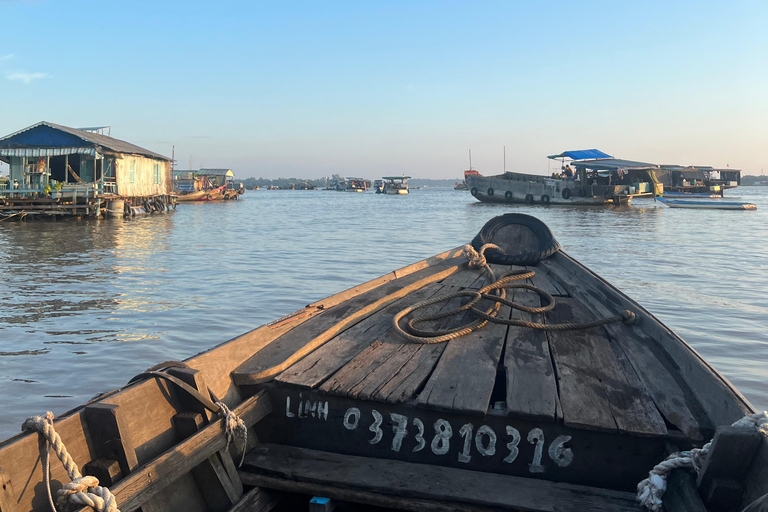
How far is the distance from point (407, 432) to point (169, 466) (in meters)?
0.98

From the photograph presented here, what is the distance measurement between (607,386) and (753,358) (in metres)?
4.18

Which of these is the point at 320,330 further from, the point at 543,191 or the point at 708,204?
the point at 708,204

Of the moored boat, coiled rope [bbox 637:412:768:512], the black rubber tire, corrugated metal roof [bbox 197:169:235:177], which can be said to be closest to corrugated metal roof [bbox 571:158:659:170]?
the moored boat

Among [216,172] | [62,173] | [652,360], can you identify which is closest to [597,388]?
[652,360]

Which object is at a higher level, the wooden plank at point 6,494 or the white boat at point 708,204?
the white boat at point 708,204

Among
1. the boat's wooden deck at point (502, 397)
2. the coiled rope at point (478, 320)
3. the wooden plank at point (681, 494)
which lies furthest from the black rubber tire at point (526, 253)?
the wooden plank at point (681, 494)

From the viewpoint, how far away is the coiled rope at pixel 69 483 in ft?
5.62

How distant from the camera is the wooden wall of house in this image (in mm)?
27016

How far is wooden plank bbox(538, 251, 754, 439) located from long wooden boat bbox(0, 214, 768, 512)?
0.04 feet

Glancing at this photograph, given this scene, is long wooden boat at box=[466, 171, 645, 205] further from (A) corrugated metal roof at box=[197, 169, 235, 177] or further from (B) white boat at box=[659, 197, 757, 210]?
(A) corrugated metal roof at box=[197, 169, 235, 177]

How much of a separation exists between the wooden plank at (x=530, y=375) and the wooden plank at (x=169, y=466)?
3.98 feet

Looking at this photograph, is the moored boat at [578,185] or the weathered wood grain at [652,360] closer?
the weathered wood grain at [652,360]

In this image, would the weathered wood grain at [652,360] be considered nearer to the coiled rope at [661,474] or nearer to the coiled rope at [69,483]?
the coiled rope at [661,474]

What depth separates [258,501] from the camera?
2.27 meters
